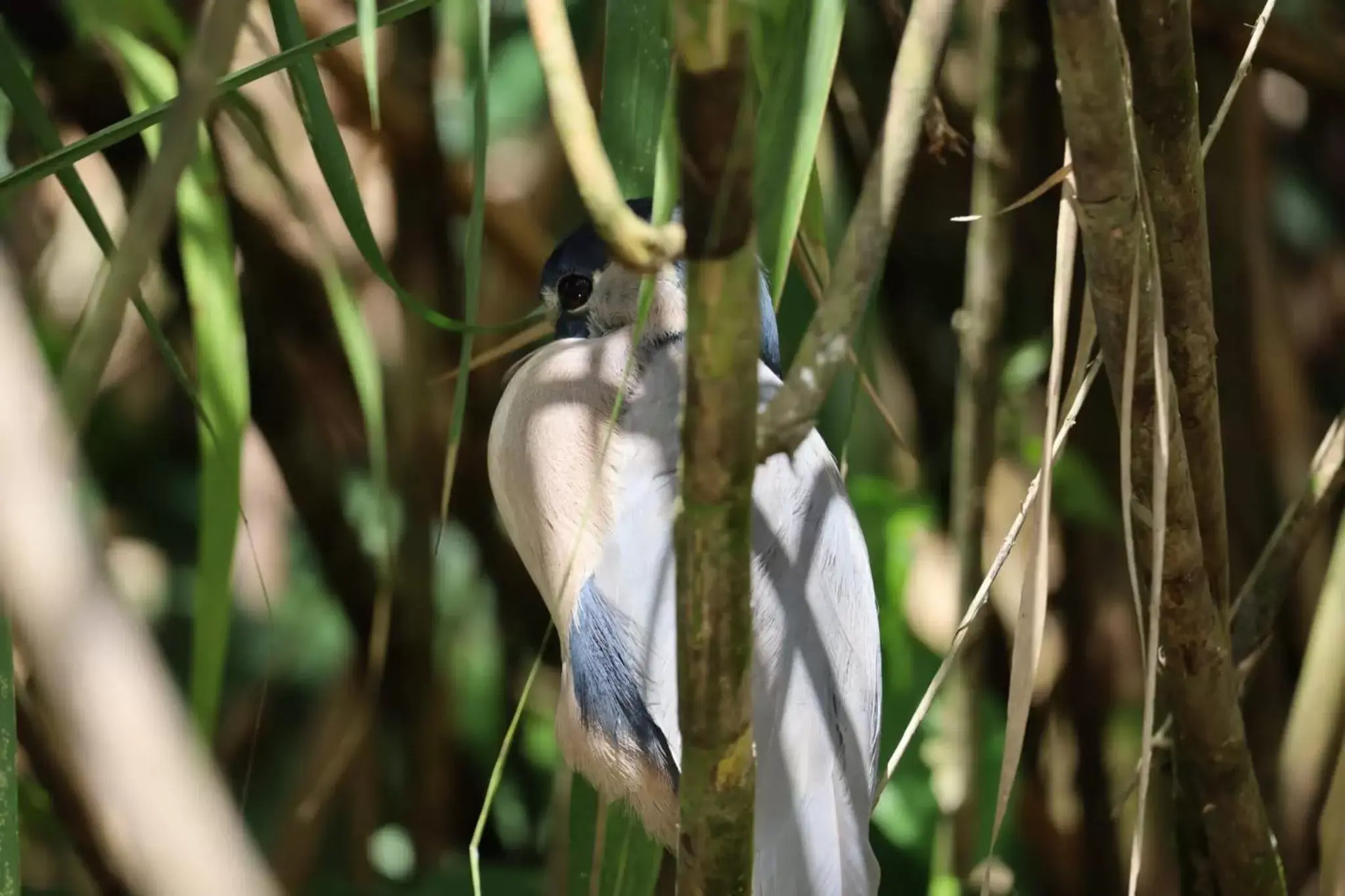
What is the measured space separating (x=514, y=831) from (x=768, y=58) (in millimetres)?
938

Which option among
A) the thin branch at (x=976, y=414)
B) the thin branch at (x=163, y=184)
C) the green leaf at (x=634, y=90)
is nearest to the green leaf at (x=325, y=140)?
the green leaf at (x=634, y=90)

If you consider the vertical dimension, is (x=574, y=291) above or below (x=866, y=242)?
below

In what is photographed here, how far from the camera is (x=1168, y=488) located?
618mm

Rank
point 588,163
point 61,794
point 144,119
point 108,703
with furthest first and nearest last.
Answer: point 61,794 < point 144,119 < point 588,163 < point 108,703

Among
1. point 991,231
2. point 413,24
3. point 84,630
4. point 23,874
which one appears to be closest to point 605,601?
point 991,231

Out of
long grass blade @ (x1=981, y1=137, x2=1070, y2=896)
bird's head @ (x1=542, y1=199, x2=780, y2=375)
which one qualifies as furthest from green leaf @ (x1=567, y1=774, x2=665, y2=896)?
bird's head @ (x1=542, y1=199, x2=780, y2=375)

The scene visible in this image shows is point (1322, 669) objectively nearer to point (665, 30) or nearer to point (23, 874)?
point (665, 30)

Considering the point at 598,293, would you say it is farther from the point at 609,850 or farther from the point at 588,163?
the point at 588,163

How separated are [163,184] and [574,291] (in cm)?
70

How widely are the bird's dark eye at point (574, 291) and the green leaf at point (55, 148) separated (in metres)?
0.38

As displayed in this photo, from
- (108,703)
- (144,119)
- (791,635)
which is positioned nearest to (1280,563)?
(791,635)

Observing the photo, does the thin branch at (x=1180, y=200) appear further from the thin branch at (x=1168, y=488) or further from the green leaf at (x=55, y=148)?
the green leaf at (x=55, y=148)

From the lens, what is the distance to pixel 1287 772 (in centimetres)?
96

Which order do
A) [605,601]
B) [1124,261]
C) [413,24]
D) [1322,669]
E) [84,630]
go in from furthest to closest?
[413,24], [1322,669], [605,601], [1124,261], [84,630]
